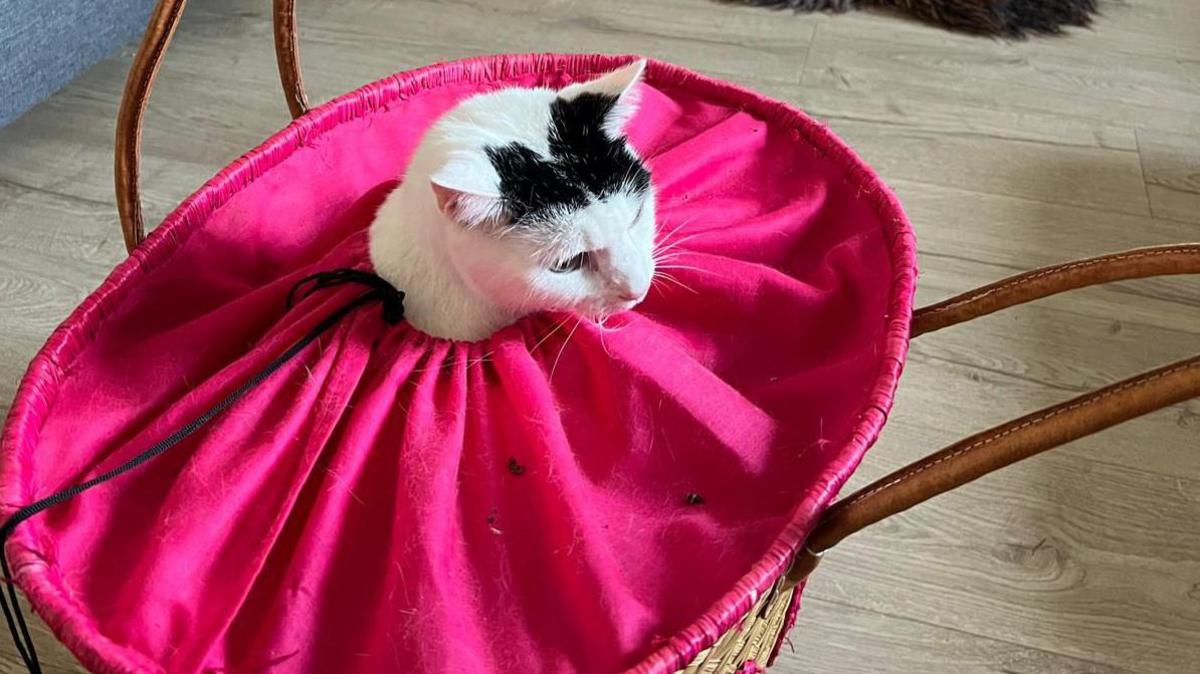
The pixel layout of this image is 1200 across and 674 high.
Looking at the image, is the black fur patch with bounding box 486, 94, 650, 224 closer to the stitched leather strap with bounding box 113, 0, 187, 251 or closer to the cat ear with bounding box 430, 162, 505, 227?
the cat ear with bounding box 430, 162, 505, 227

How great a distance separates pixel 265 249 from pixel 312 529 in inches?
15.3

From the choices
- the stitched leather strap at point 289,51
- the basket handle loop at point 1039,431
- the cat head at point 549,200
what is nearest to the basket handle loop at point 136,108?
the stitched leather strap at point 289,51

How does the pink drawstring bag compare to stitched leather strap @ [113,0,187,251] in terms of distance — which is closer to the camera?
the pink drawstring bag

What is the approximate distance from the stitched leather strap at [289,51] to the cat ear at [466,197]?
0.44m

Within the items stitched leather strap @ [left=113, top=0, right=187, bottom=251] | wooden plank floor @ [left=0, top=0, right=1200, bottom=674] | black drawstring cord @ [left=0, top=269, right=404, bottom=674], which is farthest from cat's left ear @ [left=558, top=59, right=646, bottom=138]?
wooden plank floor @ [left=0, top=0, right=1200, bottom=674]

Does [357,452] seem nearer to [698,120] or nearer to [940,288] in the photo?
[698,120]

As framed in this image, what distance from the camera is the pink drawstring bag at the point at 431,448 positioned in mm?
683

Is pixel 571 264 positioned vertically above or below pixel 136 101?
below

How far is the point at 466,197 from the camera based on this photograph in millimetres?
668

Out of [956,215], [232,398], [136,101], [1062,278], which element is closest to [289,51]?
[136,101]

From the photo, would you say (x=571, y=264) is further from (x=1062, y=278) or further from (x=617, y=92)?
(x=1062, y=278)

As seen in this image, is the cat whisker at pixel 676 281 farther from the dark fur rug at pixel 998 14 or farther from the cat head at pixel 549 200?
the dark fur rug at pixel 998 14

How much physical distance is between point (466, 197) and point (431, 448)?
211 mm

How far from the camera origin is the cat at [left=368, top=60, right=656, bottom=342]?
0.71m
